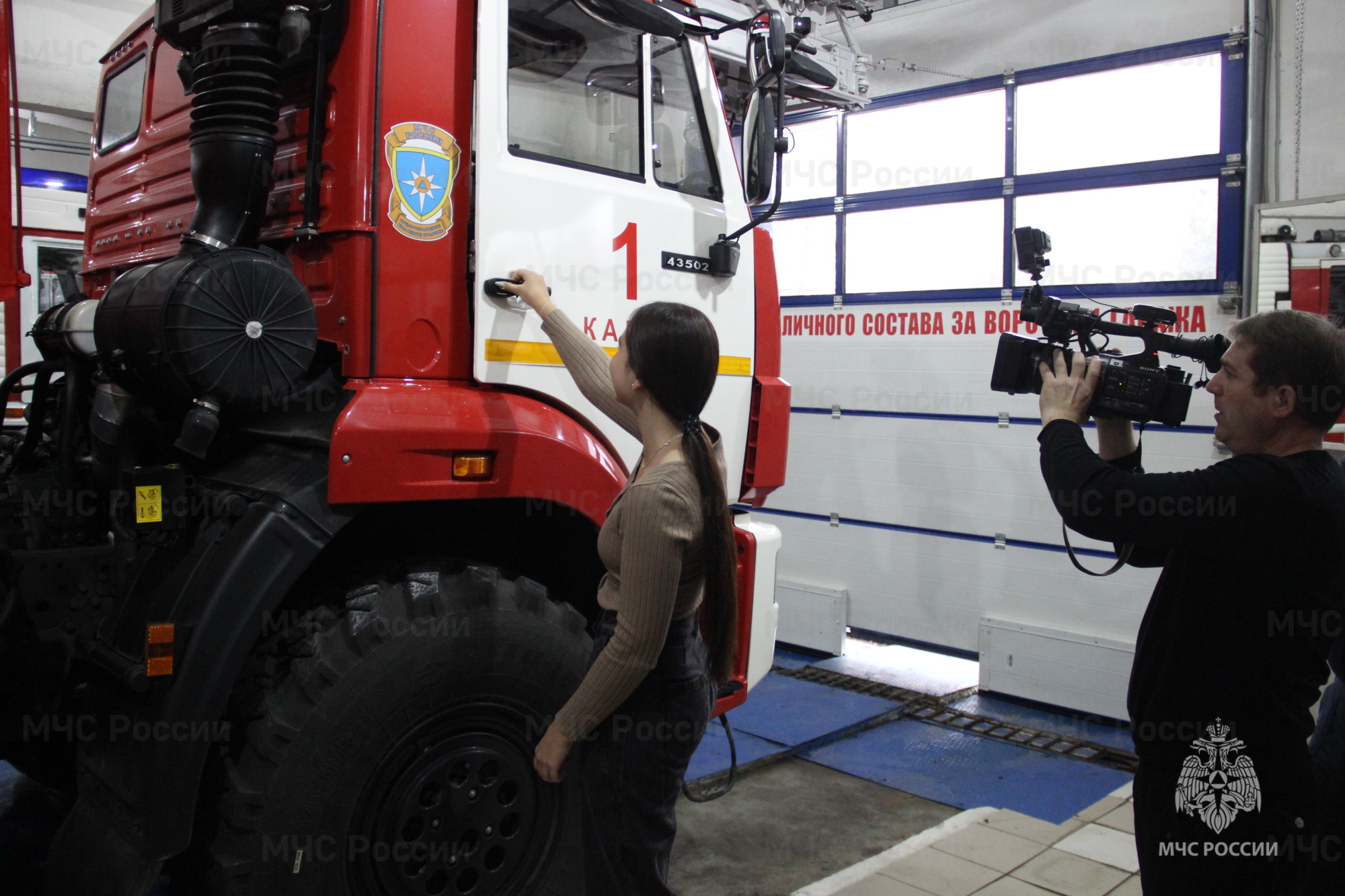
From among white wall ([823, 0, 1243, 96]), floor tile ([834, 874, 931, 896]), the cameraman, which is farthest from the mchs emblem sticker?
white wall ([823, 0, 1243, 96])

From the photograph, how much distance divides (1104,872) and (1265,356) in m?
2.29

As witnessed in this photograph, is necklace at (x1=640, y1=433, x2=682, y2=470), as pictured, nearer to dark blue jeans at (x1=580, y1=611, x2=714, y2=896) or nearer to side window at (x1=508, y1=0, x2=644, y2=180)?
dark blue jeans at (x1=580, y1=611, x2=714, y2=896)

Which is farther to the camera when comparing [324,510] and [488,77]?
[488,77]

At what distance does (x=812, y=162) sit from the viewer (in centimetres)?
683

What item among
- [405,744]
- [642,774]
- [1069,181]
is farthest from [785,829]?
[1069,181]

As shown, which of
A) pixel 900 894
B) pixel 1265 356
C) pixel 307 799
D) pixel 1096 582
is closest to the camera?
pixel 1265 356

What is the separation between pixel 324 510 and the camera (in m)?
2.49

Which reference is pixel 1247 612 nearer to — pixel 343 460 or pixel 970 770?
pixel 343 460

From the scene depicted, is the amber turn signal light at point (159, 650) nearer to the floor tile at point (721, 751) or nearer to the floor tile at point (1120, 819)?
the floor tile at point (721, 751)

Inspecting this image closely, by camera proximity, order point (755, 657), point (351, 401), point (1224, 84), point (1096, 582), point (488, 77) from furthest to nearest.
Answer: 1. point (1096, 582)
2. point (1224, 84)
3. point (755, 657)
4. point (488, 77)
5. point (351, 401)

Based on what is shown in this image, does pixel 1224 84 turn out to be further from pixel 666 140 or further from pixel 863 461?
pixel 666 140

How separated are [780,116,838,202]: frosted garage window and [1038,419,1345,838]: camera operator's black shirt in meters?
4.96

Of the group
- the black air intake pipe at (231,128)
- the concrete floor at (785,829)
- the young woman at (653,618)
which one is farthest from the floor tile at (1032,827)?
the black air intake pipe at (231,128)

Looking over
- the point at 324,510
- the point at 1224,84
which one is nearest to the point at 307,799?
the point at 324,510
